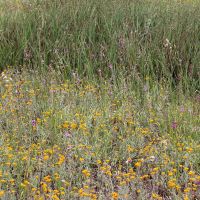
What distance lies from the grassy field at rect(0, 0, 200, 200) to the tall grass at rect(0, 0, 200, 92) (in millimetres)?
23

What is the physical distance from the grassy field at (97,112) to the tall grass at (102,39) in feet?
0.08

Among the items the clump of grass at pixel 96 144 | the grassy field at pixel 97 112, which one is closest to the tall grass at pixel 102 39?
the grassy field at pixel 97 112

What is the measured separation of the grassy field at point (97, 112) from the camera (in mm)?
3441

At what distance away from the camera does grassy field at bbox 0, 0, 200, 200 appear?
11.3ft

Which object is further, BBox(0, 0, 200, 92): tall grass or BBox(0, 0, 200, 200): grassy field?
BBox(0, 0, 200, 92): tall grass

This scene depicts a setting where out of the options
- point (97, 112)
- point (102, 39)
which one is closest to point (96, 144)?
point (97, 112)

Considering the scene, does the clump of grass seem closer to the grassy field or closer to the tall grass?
the grassy field

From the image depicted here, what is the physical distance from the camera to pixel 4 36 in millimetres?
7066

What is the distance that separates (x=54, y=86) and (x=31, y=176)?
2.11 metres

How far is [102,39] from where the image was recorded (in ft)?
22.0

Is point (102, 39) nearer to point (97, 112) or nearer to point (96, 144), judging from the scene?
point (97, 112)

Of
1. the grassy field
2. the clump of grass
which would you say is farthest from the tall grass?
the clump of grass

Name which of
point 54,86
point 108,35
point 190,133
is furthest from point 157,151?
point 108,35

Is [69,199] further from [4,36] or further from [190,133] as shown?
[4,36]
